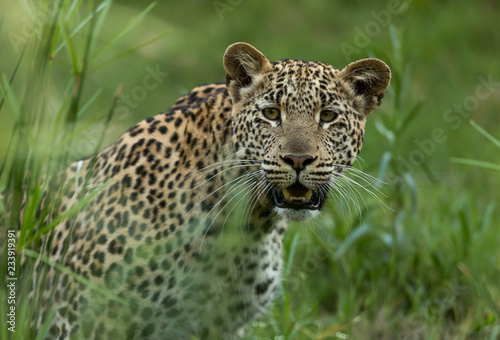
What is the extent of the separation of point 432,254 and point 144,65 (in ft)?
24.4

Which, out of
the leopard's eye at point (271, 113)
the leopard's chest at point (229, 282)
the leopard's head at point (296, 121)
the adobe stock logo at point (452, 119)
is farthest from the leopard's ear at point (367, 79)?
the adobe stock logo at point (452, 119)

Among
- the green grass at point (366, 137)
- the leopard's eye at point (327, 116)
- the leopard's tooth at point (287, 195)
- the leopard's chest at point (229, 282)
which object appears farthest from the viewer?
the leopard's chest at point (229, 282)

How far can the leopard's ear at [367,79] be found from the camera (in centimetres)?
498

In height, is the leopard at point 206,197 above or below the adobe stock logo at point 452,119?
below

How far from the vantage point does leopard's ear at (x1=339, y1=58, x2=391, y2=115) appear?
498 centimetres

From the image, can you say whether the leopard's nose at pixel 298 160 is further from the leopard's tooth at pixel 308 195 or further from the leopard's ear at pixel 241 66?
the leopard's ear at pixel 241 66

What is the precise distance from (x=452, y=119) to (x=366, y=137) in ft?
4.73

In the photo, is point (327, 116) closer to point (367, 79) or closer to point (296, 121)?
point (296, 121)

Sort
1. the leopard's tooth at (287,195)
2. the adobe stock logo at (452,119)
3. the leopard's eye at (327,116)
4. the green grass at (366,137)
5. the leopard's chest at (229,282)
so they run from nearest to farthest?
the green grass at (366,137)
the leopard's tooth at (287,195)
the leopard's eye at (327,116)
the leopard's chest at (229,282)
the adobe stock logo at (452,119)

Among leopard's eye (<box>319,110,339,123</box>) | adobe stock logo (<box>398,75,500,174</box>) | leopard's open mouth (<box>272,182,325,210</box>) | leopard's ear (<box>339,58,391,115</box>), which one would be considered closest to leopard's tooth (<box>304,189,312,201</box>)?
leopard's open mouth (<box>272,182,325,210</box>)

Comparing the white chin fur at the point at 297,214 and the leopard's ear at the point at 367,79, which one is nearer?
the white chin fur at the point at 297,214

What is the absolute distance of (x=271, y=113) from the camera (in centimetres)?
487

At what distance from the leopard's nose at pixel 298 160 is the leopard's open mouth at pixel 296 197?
18cm

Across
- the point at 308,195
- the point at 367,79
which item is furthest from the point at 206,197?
the point at 367,79
